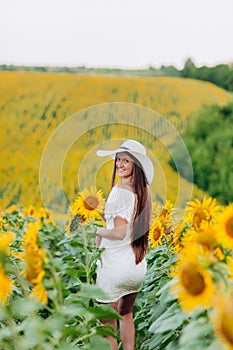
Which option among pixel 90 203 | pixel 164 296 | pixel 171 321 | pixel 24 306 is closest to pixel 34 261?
pixel 24 306

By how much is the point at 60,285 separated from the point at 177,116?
36.2 feet

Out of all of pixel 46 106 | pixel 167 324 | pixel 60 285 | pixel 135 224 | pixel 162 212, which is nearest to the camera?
pixel 60 285

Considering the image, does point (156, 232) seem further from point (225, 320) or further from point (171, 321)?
point (225, 320)

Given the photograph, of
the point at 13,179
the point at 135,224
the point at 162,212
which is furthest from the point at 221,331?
the point at 13,179

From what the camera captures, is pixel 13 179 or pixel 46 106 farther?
pixel 46 106

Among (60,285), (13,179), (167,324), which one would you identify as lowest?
(13,179)

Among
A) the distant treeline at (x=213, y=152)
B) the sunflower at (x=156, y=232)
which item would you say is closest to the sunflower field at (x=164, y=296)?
the sunflower at (x=156, y=232)

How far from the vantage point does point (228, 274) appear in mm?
1900

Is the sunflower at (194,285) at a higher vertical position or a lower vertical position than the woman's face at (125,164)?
lower

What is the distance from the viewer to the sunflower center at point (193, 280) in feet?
5.73

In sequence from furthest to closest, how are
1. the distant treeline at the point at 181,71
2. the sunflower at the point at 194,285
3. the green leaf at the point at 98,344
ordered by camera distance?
the distant treeline at the point at 181,71
the green leaf at the point at 98,344
the sunflower at the point at 194,285

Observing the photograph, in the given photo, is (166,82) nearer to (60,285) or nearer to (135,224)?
(135,224)

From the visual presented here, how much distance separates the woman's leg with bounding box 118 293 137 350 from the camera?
2.79 meters

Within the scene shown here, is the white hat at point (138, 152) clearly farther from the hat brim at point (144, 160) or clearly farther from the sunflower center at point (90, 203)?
the sunflower center at point (90, 203)
